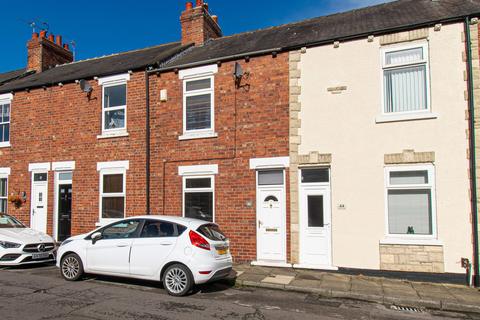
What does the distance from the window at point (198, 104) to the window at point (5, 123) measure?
23.9ft

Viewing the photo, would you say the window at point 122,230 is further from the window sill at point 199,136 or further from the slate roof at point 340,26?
the slate roof at point 340,26

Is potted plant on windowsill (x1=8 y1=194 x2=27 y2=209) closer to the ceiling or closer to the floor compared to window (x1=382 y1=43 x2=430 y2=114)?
closer to the floor

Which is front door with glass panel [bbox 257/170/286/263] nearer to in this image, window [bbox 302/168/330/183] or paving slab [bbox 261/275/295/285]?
window [bbox 302/168/330/183]

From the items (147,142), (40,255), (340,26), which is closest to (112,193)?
(147,142)

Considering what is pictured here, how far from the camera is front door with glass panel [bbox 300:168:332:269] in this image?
32.1 feet

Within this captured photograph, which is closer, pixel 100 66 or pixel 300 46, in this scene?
pixel 300 46

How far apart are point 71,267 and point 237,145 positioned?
198 inches

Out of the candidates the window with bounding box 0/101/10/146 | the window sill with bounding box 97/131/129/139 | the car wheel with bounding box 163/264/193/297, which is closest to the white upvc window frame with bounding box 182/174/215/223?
the window sill with bounding box 97/131/129/139

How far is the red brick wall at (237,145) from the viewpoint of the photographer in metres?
10.5

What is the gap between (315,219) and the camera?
9.98 m

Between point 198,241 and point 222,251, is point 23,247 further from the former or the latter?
point 222,251

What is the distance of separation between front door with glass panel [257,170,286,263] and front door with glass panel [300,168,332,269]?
53cm

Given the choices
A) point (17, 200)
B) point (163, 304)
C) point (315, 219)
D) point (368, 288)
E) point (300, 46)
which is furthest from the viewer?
point (17, 200)

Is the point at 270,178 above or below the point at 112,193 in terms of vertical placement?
above
